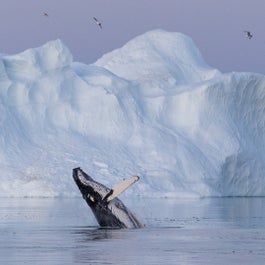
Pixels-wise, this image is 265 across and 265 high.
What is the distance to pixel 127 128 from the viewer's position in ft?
154

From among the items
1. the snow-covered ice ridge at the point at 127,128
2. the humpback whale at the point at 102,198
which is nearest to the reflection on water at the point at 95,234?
the humpback whale at the point at 102,198

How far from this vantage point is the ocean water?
14695mm

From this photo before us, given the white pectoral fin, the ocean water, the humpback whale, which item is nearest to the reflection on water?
the ocean water

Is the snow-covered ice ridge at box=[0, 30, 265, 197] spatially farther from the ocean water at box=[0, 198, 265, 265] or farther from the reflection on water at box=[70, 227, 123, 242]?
the reflection on water at box=[70, 227, 123, 242]

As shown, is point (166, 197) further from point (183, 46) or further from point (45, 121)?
point (183, 46)

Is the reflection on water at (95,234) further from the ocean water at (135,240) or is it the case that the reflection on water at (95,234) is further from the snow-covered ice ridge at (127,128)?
the snow-covered ice ridge at (127,128)

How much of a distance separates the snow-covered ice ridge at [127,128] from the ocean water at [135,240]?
16.2 m

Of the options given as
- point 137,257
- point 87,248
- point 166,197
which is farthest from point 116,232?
point 166,197

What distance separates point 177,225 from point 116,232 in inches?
140

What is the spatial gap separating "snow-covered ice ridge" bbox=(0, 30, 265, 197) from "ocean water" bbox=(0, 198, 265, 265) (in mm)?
16171

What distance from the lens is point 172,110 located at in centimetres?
4856

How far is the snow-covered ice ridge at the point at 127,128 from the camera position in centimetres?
4381

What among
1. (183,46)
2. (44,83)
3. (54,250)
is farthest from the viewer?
(183,46)

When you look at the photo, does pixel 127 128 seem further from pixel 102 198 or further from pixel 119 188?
pixel 119 188
